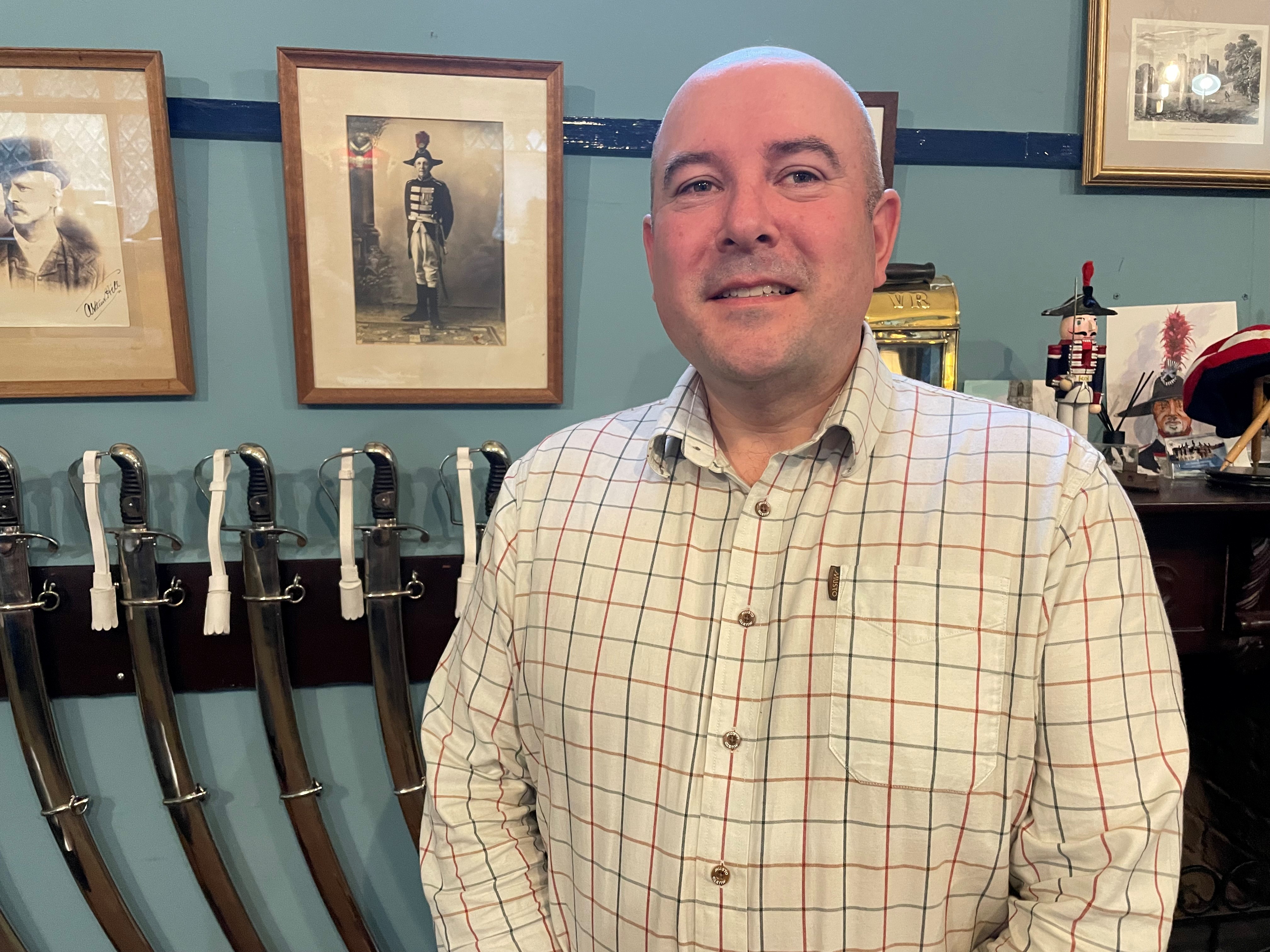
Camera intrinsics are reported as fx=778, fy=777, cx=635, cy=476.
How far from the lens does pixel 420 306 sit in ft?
4.41

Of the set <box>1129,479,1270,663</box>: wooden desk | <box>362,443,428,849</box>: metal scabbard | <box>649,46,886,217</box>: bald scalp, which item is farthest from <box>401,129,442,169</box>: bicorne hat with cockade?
<box>1129,479,1270,663</box>: wooden desk

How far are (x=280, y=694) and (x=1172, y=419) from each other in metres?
1.63

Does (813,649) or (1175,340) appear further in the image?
(1175,340)

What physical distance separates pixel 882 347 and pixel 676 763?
77cm

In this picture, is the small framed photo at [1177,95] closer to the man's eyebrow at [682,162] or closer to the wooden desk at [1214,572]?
the wooden desk at [1214,572]

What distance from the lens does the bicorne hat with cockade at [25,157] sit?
1.25 metres

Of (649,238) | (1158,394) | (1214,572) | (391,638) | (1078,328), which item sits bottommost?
(391,638)

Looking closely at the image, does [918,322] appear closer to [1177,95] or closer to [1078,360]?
[1078,360]

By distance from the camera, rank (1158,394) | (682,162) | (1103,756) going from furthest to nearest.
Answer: (1158,394)
(682,162)
(1103,756)

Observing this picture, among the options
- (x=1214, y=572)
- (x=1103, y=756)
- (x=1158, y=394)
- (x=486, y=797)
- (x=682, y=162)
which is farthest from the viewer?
(x=1158, y=394)

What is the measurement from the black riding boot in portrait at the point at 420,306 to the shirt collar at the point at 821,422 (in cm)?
58

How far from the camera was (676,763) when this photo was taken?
2.64ft

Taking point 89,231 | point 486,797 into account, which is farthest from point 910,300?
point 89,231

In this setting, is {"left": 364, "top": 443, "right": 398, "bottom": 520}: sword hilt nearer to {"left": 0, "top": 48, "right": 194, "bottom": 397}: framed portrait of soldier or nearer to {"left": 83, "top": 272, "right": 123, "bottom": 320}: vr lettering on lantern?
{"left": 0, "top": 48, "right": 194, "bottom": 397}: framed portrait of soldier
